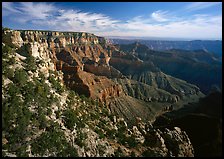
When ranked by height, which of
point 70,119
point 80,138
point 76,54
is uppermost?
point 76,54

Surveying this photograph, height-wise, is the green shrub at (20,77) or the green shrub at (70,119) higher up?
the green shrub at (20,77)

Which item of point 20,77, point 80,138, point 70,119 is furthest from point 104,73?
point 80,138

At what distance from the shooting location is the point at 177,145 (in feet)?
83.3

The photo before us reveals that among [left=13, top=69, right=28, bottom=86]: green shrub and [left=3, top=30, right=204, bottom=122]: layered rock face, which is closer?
[left=13, top=69, right=28, bottom=86]: green shrub

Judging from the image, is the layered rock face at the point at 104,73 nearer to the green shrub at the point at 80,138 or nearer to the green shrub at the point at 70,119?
the green shrub at the point at 70,119

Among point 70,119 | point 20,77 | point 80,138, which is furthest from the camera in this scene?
point 70,119

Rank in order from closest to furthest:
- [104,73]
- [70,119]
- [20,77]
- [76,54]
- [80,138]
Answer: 1. [80,138]
2. [20,77]
3. [70,119]
4. [104,73]
5. [76,54]

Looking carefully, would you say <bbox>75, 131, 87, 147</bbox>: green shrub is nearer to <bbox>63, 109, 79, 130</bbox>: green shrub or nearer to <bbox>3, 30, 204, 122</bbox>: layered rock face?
<bbox>63, 109, 79, 130</bbox>: green shrub

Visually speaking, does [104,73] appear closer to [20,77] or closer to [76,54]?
[76,54]

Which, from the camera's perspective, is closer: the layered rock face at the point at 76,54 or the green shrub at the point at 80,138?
the green shrub at the point at 80,138

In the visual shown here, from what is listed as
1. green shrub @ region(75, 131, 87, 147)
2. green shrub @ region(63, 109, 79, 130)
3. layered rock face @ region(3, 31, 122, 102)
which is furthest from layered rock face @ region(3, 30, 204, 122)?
green shrub @ region(75, 131, 87, 147)

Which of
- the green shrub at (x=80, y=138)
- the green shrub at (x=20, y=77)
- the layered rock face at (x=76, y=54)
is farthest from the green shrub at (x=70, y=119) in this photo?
the layered rock face at (x=76, y=54)

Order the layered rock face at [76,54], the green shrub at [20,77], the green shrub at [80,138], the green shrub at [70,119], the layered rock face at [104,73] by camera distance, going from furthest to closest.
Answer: the layered rock face at [104,73], the layered rock face at [76,54], the green shrub at [70,119], the green shrub at [20,77], the green shrub at [80,138]

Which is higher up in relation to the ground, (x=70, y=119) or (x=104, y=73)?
(x=104, y=73)
